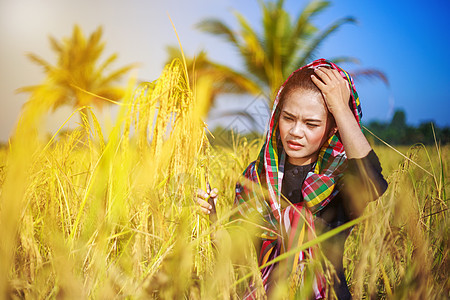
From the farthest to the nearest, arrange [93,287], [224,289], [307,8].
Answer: [307,8] < [93,287] < [224,289]

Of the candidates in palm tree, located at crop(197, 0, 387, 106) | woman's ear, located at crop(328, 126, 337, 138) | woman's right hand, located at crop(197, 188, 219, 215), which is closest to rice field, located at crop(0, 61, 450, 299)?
woman's right hand, located at crop(197, 188, 219, 215)

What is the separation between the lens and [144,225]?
2.91ft

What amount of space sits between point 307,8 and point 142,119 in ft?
25.2

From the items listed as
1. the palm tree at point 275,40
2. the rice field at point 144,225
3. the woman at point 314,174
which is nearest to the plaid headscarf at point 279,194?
the woman at point 314,174

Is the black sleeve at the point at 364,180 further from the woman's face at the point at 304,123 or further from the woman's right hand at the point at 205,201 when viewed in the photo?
the woman's right hand at the point at 205,201

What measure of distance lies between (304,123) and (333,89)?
0.12m

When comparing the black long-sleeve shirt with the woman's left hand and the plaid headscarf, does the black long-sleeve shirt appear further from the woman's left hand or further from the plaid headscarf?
the woman's left hand

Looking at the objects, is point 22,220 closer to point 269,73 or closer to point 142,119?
point 142,119

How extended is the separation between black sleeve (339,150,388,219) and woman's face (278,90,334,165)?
13cm

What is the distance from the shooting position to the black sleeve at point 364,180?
2.63 ft

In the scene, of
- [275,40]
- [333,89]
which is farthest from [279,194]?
[275,40]

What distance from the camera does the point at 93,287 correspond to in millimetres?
690

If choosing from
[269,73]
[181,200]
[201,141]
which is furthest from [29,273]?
[269,73]

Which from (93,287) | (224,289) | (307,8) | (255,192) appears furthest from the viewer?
(307,8)
